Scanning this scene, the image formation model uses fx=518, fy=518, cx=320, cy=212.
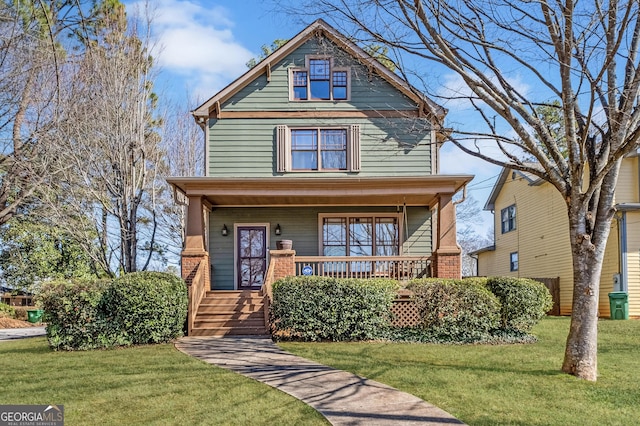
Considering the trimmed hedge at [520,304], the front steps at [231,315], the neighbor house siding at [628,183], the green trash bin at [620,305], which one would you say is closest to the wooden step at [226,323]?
the front steps at [231,315]

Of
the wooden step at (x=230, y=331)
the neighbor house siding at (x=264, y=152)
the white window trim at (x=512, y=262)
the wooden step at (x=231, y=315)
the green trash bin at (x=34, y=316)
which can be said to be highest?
the neighbor house siding at (x=264, y=152)

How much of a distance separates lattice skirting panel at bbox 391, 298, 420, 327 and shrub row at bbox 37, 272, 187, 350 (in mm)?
4833

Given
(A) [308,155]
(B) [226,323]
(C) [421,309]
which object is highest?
(A) [308,155]

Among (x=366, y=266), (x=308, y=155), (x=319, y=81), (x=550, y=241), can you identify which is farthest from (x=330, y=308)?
(x=550, y=241)

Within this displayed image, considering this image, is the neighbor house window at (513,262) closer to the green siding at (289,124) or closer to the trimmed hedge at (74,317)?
the green siding at (289,124)

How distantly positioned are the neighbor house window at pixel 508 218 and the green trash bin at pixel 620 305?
26.1 ft

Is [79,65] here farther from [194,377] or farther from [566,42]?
[566,42]

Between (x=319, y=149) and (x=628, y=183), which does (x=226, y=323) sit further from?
(x=628, y=183)

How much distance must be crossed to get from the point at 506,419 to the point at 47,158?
52.1 ft

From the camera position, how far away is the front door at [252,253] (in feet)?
49.4

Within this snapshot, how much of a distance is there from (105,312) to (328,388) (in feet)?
18.4

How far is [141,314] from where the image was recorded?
10109mm

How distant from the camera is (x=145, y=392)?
20.8 ft

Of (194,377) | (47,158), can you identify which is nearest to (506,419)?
(194,377)
